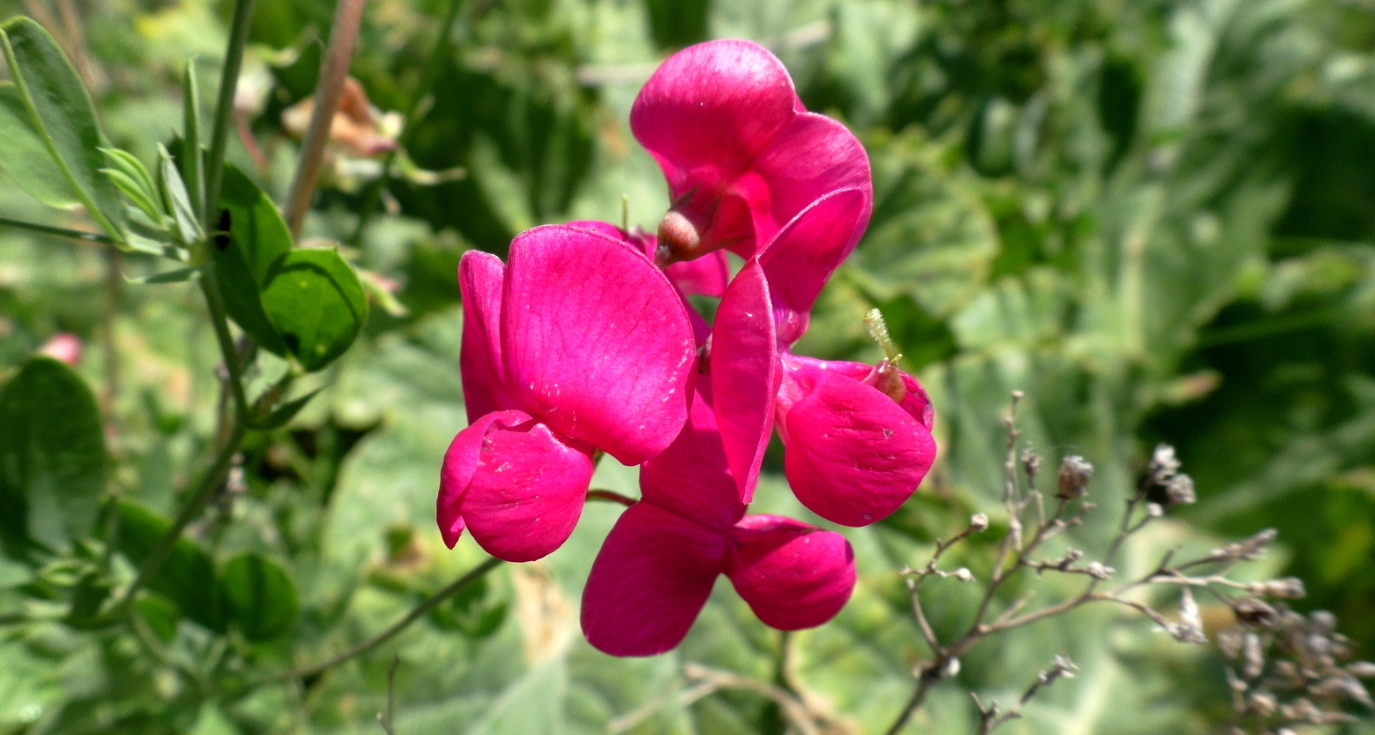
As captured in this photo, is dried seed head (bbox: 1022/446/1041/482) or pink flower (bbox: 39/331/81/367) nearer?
dried seed head (bbox: 1022/446/1041/482)

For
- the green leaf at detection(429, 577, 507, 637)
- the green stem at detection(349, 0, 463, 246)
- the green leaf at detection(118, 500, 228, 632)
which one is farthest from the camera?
the green leaf at detection(429, 577, 507, 637)

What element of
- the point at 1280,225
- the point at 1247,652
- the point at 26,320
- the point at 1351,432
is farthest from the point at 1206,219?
the point at 26,320

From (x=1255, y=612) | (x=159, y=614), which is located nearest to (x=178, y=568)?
(x=159, y=614)

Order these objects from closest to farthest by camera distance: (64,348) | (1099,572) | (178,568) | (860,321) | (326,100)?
(1099,572) < (326,100) < (178,568) < (64,348) < (860,321)

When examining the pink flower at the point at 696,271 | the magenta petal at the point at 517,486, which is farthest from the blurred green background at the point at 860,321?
the magenta petal at the point at 517,486

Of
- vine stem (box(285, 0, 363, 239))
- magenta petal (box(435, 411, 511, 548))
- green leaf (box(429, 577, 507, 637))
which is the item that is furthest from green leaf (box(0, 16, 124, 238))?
green leaf (box(429, 577, 507, 637))

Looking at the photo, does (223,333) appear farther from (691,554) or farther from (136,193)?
(691,554)

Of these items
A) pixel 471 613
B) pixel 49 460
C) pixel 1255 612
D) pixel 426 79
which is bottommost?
pixel 471 613

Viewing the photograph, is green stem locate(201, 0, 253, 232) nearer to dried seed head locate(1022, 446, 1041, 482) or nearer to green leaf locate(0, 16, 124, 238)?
green leaf locate(0, 16, 124, 238)
